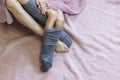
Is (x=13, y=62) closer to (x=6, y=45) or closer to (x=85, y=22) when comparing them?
(x=6, y=45)

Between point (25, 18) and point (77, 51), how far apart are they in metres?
0.32

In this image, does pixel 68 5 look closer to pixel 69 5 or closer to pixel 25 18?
pixel 69 5

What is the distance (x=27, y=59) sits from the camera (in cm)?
113

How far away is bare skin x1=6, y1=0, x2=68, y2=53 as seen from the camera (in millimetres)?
1141

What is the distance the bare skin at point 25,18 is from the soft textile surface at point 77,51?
0.15ft

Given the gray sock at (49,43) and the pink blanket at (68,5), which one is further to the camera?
the pink blanket at (68,5)

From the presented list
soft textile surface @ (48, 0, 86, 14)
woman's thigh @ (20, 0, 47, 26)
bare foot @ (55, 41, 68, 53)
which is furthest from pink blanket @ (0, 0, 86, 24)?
bare foot @ (55, 41, 68, 53)

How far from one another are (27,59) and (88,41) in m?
0.33

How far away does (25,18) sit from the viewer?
118cm

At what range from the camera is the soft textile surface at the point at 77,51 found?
41.8 inches

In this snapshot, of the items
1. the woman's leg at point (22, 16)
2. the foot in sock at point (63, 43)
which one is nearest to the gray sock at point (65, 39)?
the foot in sock at point (63, 43)

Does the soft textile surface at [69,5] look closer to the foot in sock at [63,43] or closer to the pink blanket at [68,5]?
the pink blanket at [68,5]

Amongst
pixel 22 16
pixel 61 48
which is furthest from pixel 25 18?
pixel 61 48

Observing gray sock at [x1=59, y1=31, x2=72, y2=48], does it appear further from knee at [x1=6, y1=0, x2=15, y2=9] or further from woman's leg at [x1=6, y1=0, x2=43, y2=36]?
knee at [x1=6, y1=0, x2=15, y2=9]
